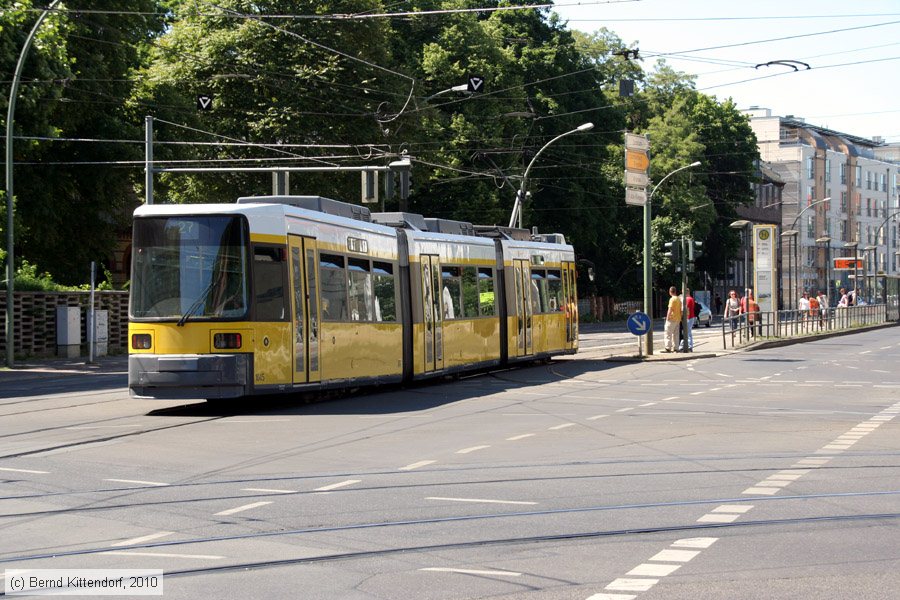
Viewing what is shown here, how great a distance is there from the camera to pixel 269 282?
18859 mm

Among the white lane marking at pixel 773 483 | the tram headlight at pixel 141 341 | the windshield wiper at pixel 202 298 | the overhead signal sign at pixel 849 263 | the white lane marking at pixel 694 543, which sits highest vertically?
the overhead signal sign at pixel 849 263

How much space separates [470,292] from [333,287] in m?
6.67

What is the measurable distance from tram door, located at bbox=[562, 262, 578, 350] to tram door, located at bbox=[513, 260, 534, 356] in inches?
106

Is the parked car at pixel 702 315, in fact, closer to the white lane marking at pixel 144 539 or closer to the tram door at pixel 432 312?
the tram door at pixel 432 312

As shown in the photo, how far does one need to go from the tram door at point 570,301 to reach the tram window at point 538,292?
149 centimetres

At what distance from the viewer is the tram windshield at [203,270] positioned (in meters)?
18.4

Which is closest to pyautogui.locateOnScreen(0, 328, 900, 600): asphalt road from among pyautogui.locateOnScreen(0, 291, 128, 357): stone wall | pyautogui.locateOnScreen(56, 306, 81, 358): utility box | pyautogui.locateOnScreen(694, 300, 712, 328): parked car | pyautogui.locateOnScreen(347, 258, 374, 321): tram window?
pyautogui.locateOnScreen(347, 258, 374, 321): tram window

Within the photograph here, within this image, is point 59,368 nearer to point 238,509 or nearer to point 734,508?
point 238,509

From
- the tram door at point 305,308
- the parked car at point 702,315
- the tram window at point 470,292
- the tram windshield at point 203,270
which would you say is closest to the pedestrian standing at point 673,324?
the tram window at point 470,292

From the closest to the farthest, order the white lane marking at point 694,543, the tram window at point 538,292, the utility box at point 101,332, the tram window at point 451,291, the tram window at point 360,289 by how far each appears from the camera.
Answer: the white lane marking at point 694,543
the tram window at point 360,289
the tram window at point 451,291
the tram window at point 538,292
the utility box at point 101,332

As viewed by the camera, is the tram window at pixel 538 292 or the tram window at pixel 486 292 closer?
the tram window at pixel 486 292

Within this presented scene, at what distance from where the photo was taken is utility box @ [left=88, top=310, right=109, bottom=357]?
129ft

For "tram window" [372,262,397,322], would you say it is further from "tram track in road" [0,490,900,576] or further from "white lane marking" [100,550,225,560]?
"white lane marking" [100,550,225,560]

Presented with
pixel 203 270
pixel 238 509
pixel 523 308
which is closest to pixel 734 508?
pixel 238 509
